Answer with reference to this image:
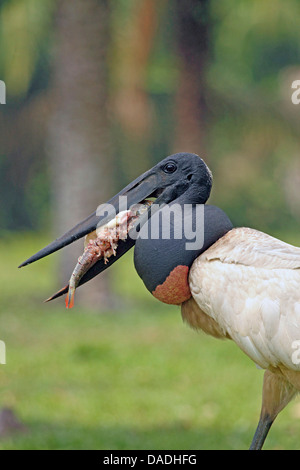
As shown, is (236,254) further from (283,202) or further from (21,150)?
(283,202)

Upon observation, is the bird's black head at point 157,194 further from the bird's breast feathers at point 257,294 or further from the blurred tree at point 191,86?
the blurred tree at point 191,86

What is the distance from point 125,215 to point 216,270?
1.90 ft

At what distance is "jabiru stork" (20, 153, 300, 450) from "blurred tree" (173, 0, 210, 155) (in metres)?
8.53

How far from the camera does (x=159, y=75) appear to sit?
19.0 metres

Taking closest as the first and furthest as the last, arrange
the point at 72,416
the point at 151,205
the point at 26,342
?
Result: the point at 151,205 → the point at 72,416 → the point at 26,342

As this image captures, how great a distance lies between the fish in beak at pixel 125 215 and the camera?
4223mm

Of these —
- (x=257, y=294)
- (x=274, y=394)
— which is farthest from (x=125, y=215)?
(x=274, y=394)

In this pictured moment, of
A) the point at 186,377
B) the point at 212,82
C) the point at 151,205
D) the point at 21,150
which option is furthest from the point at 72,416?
the point at 21,150

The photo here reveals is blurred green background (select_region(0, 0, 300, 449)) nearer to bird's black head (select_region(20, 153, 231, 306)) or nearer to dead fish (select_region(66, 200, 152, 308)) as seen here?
dead fish (select_region(66, 200, 152, 308))

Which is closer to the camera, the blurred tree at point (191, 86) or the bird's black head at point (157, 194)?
the bird's black head at point (157, 194)

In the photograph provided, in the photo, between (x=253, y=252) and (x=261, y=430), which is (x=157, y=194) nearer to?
(x=253, y=252)

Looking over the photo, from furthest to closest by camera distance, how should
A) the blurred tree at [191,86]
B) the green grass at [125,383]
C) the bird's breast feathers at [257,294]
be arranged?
the blurred tree at [191,86], the green grass at [125,383], the bird's breast feathers at [257,294]

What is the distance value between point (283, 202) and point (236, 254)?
57.4ft

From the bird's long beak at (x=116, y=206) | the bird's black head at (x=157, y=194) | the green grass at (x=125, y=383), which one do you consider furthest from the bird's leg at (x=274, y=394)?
the green grass at (x=125, y=383)
